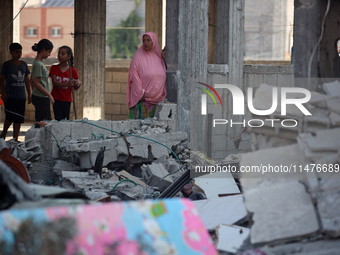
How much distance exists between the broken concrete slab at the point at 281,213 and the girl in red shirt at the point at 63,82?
5930 millimetres

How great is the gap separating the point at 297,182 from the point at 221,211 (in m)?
1.27

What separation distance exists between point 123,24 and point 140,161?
49.6m

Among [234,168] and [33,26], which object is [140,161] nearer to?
[234,168]

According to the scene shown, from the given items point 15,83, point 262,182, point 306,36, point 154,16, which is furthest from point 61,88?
point 154,16

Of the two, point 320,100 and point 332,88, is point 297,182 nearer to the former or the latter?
point 320,100

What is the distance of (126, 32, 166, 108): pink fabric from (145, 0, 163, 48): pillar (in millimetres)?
6593

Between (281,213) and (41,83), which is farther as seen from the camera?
(41,83)

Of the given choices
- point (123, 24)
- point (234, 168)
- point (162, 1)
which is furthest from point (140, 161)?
point (123, 24)

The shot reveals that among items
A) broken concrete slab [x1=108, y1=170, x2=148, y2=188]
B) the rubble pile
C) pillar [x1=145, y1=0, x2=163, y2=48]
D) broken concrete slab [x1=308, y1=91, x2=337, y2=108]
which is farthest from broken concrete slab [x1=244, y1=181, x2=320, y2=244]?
pillar [x1=145, y1=0, x2=163, y2=48]

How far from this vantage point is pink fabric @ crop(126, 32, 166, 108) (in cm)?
1075

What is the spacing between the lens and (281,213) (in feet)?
15.3

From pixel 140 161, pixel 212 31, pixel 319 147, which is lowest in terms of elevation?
pixel 140 161

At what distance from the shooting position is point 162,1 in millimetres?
17641

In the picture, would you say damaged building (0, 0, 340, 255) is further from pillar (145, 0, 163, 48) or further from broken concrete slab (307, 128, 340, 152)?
pillar (145, 0, 163, 48)
